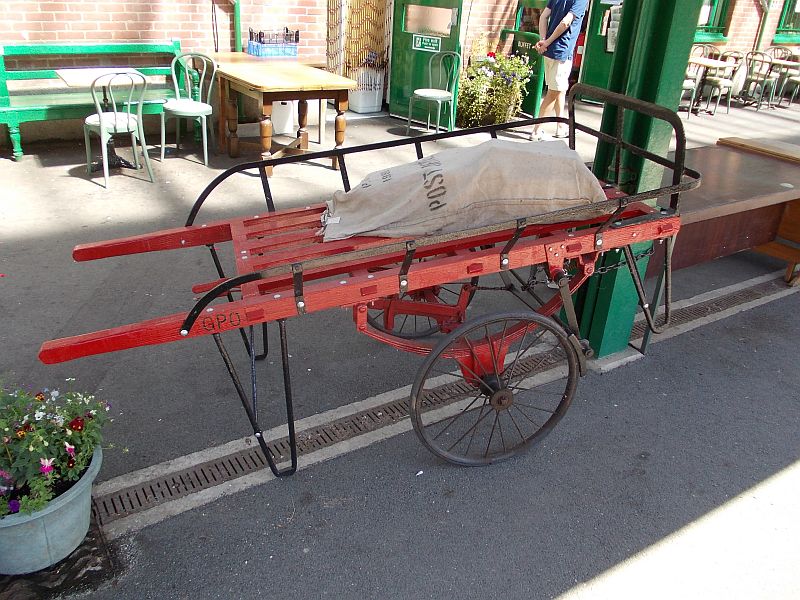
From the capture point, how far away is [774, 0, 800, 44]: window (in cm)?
1397

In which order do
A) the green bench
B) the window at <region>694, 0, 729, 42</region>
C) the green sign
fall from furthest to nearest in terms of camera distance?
the window at <region>694, 0, 729, 42</region>, the green sign, the green bench

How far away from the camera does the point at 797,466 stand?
350cm

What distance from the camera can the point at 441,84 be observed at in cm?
925

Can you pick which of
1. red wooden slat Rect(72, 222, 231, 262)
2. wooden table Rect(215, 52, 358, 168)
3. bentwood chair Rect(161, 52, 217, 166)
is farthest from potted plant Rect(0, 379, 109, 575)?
bentwood chair Rect(161, 52, 217, 166)

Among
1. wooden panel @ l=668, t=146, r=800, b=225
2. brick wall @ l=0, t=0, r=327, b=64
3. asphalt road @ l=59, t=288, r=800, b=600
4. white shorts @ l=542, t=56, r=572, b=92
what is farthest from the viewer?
white shorts @ l=542, t=56, r=572, b=92

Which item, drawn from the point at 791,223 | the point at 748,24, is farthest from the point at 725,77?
the point at 791,223

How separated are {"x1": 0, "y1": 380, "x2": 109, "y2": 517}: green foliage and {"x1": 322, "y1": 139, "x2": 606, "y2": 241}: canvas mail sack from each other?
49.9 inches

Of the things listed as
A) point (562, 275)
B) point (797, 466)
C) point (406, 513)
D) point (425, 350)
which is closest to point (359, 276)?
point (425, 350)

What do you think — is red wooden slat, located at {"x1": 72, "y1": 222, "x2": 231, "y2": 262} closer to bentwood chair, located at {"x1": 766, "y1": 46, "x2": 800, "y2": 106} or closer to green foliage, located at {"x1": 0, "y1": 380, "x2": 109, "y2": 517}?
green foliage, located at {"x1": 0, "y1": 380, "x2": 109, "y2": 517}

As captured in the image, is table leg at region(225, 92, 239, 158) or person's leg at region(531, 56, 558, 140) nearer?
table leg at region(225, 92, 239, 158)

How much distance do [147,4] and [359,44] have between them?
3144mm

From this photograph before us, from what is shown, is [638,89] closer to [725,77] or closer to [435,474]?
[435,474]

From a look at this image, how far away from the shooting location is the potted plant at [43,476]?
2424mm

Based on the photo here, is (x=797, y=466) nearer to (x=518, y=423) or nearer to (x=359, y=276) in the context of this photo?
(x=518, y=423)
